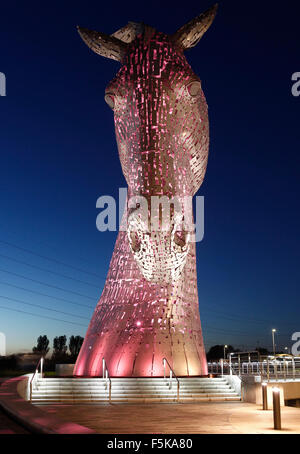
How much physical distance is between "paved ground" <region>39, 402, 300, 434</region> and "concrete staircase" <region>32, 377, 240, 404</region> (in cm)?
176

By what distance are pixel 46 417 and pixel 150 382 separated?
7.99 metres

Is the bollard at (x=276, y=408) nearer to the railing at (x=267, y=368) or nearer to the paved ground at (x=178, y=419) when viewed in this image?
the paved ground at (x=178, y=419)

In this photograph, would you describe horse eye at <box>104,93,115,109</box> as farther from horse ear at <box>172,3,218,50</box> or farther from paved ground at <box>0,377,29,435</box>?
paved ground at <box>0,377,29,435</box>

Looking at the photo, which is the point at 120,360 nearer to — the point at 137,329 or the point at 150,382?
the point at 137,329

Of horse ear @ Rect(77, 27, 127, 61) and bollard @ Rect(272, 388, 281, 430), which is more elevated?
horse ear @ Rect(77, 27, 127, 61)

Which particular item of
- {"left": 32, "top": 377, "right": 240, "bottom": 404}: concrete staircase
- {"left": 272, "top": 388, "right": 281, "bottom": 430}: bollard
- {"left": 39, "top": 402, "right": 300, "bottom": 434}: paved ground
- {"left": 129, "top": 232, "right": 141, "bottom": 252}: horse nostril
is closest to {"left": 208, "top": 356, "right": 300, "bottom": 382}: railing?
{"left": 32, "top": 377, "right": 240, "bottom": 404}: concrete staircase

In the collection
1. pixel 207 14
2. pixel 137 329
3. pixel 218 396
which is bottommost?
pixel 218 396

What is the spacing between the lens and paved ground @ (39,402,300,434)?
8.44 meters

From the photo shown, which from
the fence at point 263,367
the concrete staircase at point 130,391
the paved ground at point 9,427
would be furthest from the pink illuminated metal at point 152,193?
the paved ground at point 9,427

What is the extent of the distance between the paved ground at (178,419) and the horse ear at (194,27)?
49.4ft
